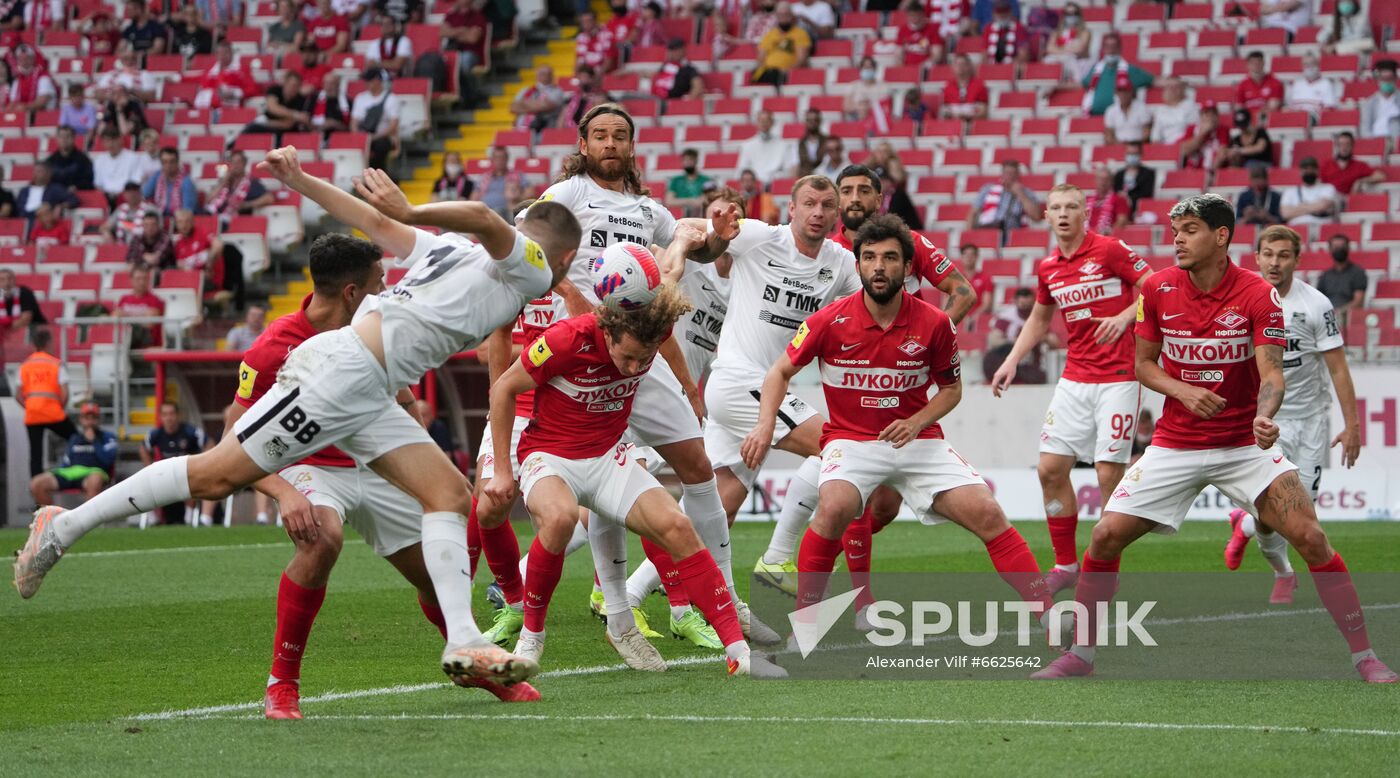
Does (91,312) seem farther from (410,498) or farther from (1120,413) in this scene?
(410,498)

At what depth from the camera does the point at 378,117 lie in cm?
2619

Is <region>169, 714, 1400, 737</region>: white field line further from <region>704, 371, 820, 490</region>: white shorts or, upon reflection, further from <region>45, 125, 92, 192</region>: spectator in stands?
<region>45, 125, 92, 192</region>: spectator in stands

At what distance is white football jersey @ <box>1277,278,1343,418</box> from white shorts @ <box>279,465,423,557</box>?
5.61 metres

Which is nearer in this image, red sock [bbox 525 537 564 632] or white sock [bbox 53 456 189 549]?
white sock [bbox 53 456 189 549]

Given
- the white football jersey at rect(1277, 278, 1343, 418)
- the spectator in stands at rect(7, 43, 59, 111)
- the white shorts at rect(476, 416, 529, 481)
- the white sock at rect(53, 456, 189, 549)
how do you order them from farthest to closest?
the spectator in stands at rect(7, 43, 59, 111), the white football jersey at rect(1277, 278, 1343, 418), the white shorts at rect(476, 416, 529, 481), the white sock at rect(53, 456, 189, 549)

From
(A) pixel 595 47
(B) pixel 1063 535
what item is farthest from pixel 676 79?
(B) pixel 1063 535

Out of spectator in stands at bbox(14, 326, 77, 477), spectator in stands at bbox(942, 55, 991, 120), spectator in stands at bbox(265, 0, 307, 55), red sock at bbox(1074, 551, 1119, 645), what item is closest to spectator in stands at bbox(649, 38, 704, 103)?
spectator in stands at bbox(942, 55, 991, 120)

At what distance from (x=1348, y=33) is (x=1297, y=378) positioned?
13116 millimetres

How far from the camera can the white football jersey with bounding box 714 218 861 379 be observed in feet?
34.4

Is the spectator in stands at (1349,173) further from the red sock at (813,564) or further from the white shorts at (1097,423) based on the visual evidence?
the red sock at (813,564)

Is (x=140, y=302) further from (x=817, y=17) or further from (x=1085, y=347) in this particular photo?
(x=1085, y=347)

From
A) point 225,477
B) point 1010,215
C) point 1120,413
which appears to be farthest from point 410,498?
point 1010,215

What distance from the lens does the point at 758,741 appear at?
6.16 metres

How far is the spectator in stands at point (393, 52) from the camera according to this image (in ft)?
88.7
